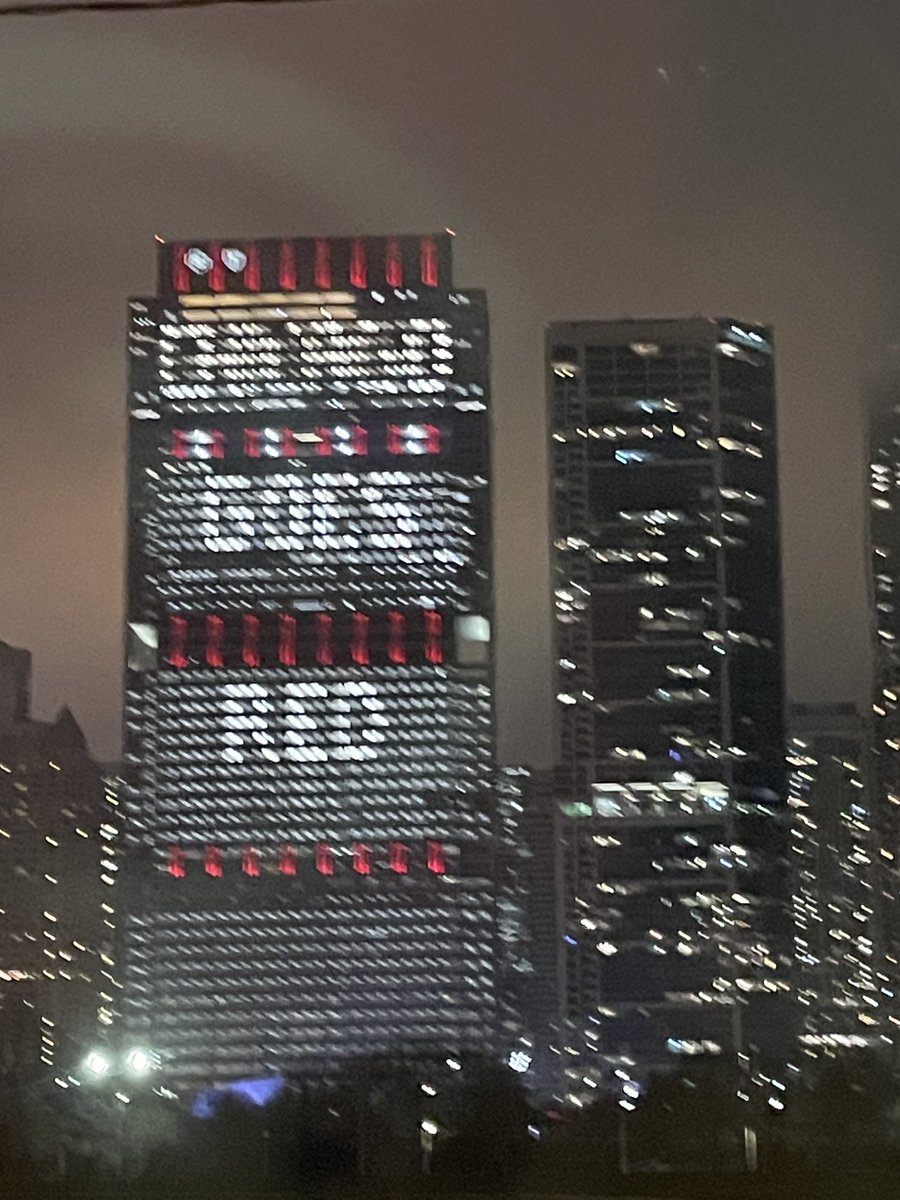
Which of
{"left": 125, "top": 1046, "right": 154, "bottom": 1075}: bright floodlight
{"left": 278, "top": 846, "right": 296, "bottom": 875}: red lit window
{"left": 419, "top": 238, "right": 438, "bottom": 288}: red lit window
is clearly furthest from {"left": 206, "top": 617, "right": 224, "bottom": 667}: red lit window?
{"left": 125, "top": 1046, "right": 154, "bottom": 1075}: bright floodlight

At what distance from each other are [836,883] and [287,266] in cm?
928

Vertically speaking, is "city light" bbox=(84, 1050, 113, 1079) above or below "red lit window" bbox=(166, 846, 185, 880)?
below

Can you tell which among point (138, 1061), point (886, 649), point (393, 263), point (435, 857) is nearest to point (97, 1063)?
point (138, 1061)

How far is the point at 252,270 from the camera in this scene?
18625 mm

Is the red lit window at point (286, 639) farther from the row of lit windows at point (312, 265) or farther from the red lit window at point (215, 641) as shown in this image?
the row of lit windows at point (312, 265)

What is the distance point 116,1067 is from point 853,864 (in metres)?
6.42

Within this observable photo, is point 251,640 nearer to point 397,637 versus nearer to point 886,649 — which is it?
point 397,637

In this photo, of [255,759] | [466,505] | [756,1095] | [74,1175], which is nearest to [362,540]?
[466,505]

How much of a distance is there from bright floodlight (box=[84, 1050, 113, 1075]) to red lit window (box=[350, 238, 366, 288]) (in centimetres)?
988

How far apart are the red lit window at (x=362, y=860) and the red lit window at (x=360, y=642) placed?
218 cm

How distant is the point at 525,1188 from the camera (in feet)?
15.1

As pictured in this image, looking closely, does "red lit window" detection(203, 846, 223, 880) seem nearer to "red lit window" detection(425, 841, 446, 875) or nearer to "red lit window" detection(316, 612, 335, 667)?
"red lit window" detection(425, 841, 446, 875)

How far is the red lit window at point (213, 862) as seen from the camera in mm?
17109

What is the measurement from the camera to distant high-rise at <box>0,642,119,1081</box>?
38.9 feet
